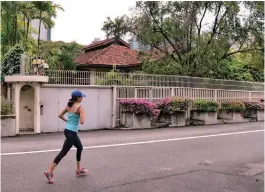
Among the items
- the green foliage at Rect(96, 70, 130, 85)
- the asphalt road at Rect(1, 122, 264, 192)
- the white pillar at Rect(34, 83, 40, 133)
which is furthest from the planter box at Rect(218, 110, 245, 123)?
the white pillar at Rect(34, 83, 40, 133)

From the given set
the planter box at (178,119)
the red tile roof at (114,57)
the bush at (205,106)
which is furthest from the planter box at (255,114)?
the red tile roof at (114,57)

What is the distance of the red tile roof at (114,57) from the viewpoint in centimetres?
2350

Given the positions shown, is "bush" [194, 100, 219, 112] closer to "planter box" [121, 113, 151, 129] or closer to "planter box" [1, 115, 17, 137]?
"planter box" [121, 113, 151, 129]

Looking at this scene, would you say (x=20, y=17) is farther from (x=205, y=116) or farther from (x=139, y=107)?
(x=205, y=116)

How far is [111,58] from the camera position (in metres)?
24.4

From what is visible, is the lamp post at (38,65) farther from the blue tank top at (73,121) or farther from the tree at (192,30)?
the tree at (192,30)

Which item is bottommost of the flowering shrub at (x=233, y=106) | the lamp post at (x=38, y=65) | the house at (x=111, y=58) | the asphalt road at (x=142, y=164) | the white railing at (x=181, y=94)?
the asphalt road at (x=142, y=164)

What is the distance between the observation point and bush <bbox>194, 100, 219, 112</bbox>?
1733cm

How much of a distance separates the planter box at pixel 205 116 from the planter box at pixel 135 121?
11.4ft

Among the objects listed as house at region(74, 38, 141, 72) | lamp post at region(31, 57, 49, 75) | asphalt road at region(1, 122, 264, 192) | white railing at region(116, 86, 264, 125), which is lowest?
asphalt road at region(1, 122, 264, 192)

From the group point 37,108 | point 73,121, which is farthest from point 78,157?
point 37,108

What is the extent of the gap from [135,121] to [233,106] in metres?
6.70

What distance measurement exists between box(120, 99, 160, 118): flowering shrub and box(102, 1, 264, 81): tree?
5.94 metres

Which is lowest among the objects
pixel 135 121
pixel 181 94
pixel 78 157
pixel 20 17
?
pixel 78 157
